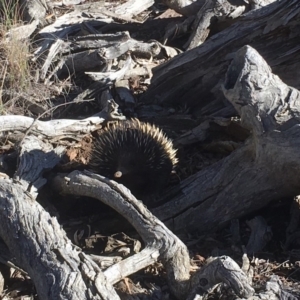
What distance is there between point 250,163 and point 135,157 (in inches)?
37.1

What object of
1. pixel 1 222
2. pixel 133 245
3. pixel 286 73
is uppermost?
pixel 286 73

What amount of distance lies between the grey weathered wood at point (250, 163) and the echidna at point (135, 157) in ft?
1.22

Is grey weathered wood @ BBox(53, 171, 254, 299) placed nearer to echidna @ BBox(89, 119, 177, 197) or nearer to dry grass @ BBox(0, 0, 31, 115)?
echidna @ BBox(89, 119, 177, 197)

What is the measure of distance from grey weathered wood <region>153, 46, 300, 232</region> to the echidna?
0.37 metres

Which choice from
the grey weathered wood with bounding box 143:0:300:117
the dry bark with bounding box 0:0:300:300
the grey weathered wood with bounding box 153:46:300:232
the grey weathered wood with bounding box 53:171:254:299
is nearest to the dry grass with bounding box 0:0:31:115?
the dry bark with bounding box 0:0:300:300

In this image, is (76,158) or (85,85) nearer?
(76,158)

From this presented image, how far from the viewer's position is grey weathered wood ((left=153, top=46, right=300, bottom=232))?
4223 mm

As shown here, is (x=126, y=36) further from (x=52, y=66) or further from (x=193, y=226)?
(x=193, y=226)

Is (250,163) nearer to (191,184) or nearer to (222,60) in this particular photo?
(191,184)

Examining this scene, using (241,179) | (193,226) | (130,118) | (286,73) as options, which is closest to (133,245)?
(193,226)

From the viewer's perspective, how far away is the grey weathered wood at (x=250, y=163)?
4223 millimetres

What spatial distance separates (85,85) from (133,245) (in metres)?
2.30

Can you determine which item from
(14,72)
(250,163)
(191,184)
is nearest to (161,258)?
(191,184)

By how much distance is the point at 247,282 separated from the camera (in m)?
3.47
